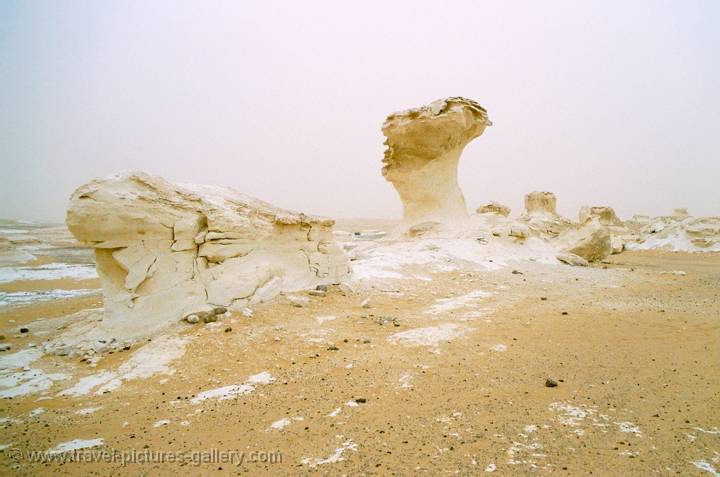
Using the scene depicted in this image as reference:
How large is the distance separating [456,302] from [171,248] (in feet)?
15.0

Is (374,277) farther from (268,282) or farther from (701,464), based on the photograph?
(701,464)

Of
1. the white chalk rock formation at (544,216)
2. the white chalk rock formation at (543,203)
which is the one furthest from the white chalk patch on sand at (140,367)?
the white chalk rock formation at (543,203)

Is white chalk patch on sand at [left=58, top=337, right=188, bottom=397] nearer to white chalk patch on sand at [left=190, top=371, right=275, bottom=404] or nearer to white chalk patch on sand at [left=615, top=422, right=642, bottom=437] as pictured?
white chalk patch on sand at [left=190, top=371, right=275, bottom=404]

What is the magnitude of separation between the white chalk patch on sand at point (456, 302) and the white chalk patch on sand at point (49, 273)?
10753mm

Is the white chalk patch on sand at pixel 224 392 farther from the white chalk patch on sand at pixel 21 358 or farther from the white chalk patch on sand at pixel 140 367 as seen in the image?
the white chalk patch on sand at pixel 21 358

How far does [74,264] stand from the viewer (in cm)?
1470

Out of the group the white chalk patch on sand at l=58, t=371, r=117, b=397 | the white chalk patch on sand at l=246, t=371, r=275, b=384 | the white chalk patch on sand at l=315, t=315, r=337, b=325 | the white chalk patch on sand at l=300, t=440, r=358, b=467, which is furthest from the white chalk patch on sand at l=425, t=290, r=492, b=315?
the white chalk patch on sand at l=58, t=371, r=117, b=397

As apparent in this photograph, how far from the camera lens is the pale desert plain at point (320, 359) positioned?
2.51m

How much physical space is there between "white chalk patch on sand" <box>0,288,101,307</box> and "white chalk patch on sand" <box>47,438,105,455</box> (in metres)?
7.13

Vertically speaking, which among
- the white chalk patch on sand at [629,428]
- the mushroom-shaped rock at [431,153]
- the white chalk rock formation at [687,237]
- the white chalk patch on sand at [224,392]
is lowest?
the white chalk patch on sand at [224,392]

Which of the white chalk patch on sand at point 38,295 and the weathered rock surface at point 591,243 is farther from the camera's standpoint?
the weathered rock surface at point 591,243

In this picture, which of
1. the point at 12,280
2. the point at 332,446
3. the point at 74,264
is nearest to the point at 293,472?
the point at 332,446

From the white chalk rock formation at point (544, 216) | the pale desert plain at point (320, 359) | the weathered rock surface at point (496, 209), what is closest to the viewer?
the pale desert plain at point (320, 359)

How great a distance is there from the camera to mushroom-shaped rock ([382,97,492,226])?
13.0 metres
